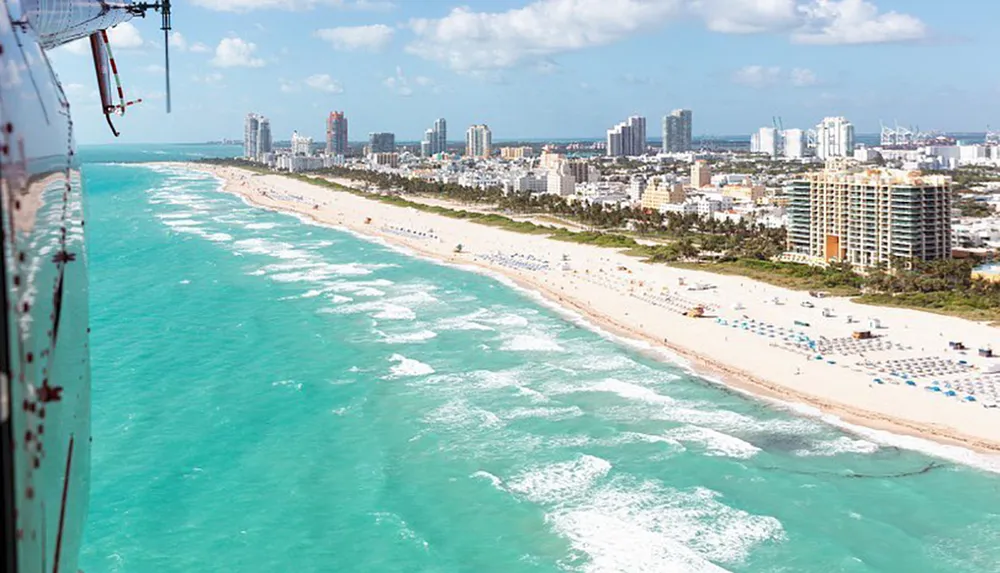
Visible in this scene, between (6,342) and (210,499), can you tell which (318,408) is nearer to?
(210,499)

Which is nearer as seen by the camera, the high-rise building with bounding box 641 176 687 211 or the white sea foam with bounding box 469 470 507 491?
the white sea foam with bounding box 469 470 507 491

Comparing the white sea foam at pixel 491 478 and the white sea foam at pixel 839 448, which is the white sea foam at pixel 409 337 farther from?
the white sea foam at pixel 839 448

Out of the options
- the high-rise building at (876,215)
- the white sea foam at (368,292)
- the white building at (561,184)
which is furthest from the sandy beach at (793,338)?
the white building at (561,184)

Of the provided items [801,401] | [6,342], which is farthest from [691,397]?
[6,342]

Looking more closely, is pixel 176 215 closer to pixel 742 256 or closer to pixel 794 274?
pixel 742 256

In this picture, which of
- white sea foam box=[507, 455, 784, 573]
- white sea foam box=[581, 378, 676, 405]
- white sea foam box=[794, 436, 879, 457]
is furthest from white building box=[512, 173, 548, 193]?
white sea foam box=[507, 455, 784, 573]

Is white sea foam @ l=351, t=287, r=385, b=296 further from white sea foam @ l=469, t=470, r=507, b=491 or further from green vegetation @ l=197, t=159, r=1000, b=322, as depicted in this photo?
white sea foam @ l=469, t=470, r=507, b=491
